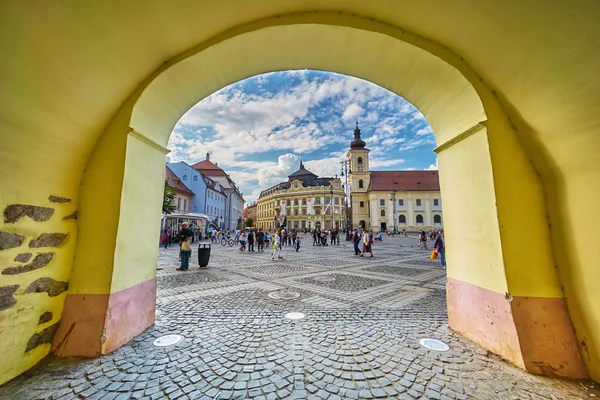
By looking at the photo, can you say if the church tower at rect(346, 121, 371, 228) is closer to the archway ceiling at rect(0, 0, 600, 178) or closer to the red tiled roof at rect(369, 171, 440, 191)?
the red tiled roof at rect(369, 171, 440, 191)

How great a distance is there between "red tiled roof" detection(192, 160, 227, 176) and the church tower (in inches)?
1314

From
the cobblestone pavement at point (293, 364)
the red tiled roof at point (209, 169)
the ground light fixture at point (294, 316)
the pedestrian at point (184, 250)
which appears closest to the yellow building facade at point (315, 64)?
the cobblestone pavement at point (293, 364)

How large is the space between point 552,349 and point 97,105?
6107mm

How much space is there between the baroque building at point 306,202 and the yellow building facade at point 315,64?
69190mm

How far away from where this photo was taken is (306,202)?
80438mm

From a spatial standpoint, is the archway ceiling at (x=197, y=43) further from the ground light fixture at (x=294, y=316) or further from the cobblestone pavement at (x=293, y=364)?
the ground light fixture at (x=294, y=316)

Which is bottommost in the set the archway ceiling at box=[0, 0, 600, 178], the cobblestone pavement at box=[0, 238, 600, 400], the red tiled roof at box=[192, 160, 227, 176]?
the cobblestone pavement at box=[0, 238, 600, 400]

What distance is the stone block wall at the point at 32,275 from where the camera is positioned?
253 centimetres

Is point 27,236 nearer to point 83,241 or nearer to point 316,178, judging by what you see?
point 83,241

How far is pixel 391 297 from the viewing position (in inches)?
234

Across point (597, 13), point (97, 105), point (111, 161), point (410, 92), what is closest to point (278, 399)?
point (111, 161)

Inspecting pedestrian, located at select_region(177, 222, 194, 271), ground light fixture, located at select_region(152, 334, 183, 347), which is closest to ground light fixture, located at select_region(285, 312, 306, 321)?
ground light fixture, located at select_region(152, 334, 183, 347)

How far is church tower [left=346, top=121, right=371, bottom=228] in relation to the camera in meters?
65.8

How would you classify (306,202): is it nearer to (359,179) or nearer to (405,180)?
(359,179)
